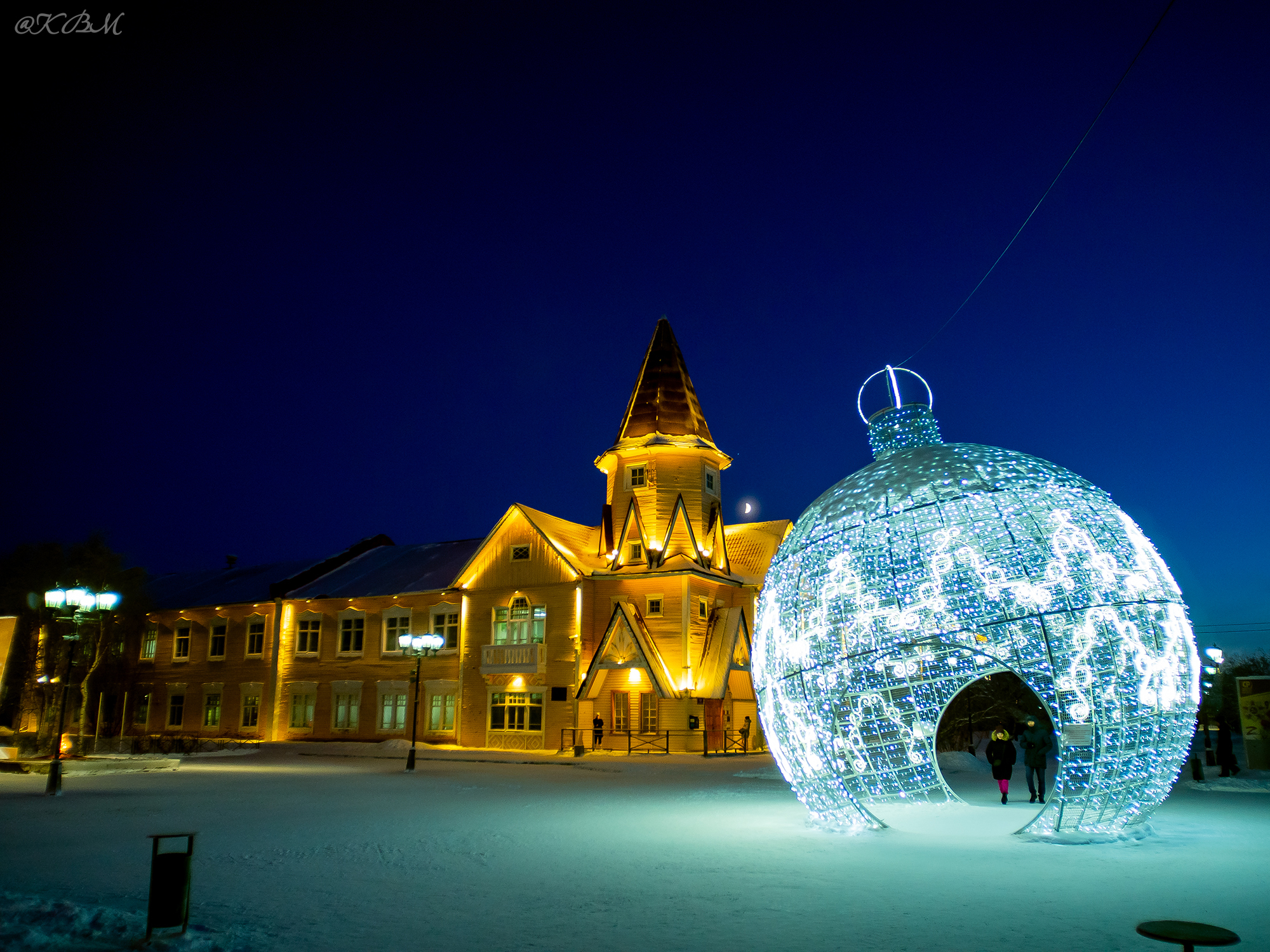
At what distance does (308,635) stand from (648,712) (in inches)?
614

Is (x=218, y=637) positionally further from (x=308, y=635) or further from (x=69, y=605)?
(x=69, y=605)

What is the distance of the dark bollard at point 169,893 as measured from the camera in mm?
6043

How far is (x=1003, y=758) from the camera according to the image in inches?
549

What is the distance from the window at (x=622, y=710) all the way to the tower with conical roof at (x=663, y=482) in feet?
14.4

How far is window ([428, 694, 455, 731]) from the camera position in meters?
33.3

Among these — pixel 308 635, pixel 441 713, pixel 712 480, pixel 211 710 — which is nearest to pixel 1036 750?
pixel 712 480

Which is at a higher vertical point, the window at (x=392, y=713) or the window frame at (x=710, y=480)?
the window frame at (x=710, y=480)

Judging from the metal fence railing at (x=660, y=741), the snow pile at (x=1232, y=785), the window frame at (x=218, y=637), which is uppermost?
the window frame at (x=218, y=637)

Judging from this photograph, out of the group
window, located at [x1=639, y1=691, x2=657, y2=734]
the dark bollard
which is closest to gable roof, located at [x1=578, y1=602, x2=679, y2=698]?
window, located at [x1=639, y1=691, x2=657, y2=734]

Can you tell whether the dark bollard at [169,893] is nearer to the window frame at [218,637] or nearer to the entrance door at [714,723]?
the entrance door at [714,723]

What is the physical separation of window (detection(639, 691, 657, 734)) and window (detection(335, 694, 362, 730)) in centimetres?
1181

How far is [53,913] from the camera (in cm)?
641

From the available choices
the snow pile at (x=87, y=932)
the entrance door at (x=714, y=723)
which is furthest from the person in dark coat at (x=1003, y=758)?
the entrance door at (x=714, y=723)

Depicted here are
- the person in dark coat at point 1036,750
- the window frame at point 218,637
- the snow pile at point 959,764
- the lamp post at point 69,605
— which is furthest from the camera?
the window frame at point 218,637
